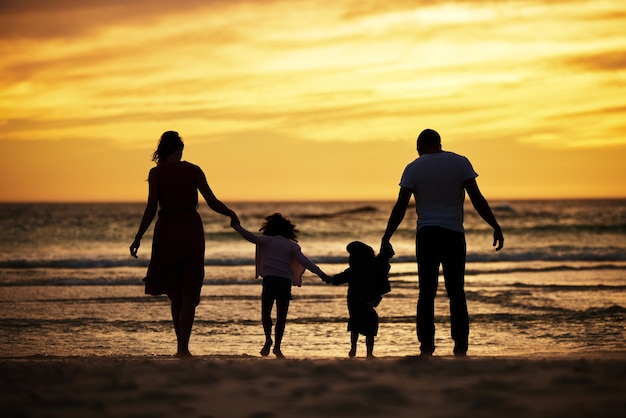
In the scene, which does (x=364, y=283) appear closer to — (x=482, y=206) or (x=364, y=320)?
(x=364, y=320)

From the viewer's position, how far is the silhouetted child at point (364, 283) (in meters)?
7.25

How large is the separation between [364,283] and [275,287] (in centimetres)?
87

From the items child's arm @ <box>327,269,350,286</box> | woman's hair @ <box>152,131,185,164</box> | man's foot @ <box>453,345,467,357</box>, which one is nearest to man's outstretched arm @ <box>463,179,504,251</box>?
man's foot @ <box>453,345,467,357</box>

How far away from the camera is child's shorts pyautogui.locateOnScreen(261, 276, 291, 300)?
7.51 m

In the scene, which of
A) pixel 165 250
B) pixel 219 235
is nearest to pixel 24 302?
pixel 165 250

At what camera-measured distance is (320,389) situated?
4801 mm

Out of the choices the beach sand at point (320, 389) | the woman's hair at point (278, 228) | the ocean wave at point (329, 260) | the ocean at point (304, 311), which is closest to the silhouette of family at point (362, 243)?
the woman's hair at point (278, 228)

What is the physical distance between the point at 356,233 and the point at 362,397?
38.9 metres

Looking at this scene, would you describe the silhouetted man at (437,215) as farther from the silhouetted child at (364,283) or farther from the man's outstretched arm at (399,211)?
the silhouetted child at (364,283)

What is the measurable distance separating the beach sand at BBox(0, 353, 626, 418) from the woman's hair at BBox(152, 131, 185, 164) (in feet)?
6.59

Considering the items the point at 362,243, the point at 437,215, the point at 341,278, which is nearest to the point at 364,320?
the point at 341,278

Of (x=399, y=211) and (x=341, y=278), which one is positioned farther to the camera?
(x=341, y=278)

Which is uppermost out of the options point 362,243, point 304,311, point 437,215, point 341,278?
point 437,215

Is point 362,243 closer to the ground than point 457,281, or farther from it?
farther from it
